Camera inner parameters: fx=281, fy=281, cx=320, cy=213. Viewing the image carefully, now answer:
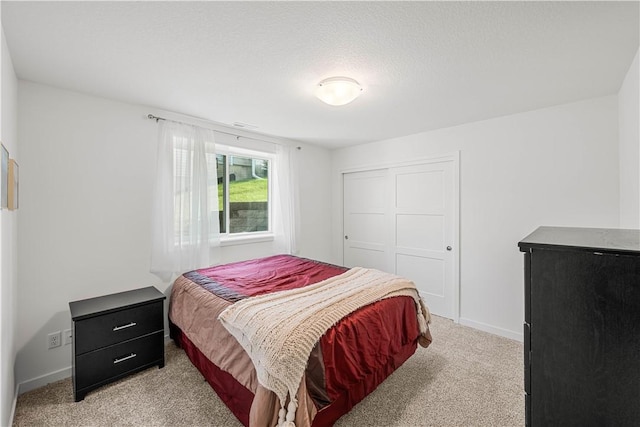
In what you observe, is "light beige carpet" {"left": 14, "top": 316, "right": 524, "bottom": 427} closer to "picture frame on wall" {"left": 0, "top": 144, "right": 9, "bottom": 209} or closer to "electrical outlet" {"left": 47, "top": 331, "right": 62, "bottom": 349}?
"electrical outlet" {"left": 47, "top": 331, "right": 62, "bottom": 349}

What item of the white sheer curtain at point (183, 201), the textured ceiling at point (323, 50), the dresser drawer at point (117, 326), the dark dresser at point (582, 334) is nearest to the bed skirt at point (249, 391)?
the dresser drawer at point (117, 326)

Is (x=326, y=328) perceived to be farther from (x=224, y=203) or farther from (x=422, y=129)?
(x=422, y=129)

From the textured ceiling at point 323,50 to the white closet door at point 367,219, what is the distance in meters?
1.66

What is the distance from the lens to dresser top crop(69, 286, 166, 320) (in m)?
2.04

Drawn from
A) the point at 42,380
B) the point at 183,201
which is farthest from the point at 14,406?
the point at 183,201

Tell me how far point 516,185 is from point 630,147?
915mm

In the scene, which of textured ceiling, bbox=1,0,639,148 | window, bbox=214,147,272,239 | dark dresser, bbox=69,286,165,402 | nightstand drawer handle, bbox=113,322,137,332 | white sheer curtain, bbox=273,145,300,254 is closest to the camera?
textured ceiling, bbox=1,0,639,148

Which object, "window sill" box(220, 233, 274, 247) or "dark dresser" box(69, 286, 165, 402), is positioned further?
"window sill" box(220, 233, 274, 247)

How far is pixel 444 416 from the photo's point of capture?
1828 millimetres

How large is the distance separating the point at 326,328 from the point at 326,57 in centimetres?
165

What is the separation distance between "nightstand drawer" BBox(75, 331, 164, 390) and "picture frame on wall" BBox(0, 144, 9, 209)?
118cm

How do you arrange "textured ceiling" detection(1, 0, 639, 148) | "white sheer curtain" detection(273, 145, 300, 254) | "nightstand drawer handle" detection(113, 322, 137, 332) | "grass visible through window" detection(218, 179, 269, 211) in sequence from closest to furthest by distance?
1. "textured ceiling" detection(1, 0, 639, 148)
2. "nightstand drawer handle" detection(113, 322, 137, 332)
3. "grass visible through window" detection(218, 179, 269, 211)
4. "white sheer curtain" detection(273, 145, 300, 254)

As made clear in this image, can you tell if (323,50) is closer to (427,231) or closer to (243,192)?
(243,192)

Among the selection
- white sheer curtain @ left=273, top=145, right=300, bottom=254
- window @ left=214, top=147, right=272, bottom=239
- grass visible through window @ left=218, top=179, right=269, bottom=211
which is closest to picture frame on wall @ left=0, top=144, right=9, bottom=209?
window @ left=214, top=147, right=272, bottom=239
